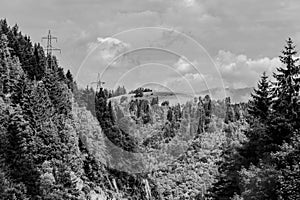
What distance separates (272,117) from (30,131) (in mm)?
55228

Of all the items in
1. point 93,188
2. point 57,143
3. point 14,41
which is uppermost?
point 14,41

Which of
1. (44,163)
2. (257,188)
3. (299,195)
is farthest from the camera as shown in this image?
(44,163)

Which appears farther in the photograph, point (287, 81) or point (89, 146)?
point (89, 146)

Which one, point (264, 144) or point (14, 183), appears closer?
point (264, 144)

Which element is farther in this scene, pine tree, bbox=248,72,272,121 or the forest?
pine tree, bbox=248,72,272,121

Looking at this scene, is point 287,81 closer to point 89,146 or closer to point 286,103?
point 286,103

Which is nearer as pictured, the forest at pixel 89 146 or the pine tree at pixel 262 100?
the forest at pixel 89 146

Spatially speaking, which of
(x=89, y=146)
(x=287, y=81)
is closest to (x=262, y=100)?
(x=287, y=81)

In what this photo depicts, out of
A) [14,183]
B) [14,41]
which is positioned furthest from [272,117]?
[14,41]

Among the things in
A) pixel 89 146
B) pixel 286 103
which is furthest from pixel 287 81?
pixel 89 146

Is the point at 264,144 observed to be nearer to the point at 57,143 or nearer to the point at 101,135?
the point at 57,143

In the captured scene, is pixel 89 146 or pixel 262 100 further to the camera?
pixel 89 146

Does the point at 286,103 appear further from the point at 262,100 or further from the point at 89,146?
the point at 89,146

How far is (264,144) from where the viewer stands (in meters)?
59.4
